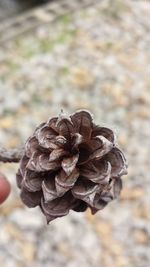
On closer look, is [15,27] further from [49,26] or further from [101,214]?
[101,214]

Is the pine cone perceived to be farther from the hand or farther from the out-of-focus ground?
the out-of-focus ground

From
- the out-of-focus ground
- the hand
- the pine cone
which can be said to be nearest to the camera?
the pine cone

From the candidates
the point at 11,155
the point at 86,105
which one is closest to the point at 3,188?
the point at 11,155

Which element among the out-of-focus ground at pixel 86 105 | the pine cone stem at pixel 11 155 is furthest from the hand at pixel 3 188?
the out-of-focus ground at pixel 86 105

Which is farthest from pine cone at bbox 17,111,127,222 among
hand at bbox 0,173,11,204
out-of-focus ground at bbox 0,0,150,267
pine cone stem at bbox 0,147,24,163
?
out-of-focus ground at bbox 0,0,150,267

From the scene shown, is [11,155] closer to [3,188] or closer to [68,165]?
[68,165]

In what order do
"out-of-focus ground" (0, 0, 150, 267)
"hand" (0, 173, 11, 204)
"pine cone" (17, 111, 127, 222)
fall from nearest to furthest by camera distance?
"pine cone" (17, 111, 127, 222) → "hand" (0, 173, 11, 204) → "out-of-focus ground" (0, 0, 150, 267)

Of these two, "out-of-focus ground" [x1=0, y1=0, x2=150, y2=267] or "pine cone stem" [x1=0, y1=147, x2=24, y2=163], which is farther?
"out-of-focus ground" [x1=0, y1=0, x2=150, y2=267]

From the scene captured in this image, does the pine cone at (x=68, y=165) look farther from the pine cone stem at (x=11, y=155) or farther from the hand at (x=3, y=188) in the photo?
the hand at (x=3, y=188)
